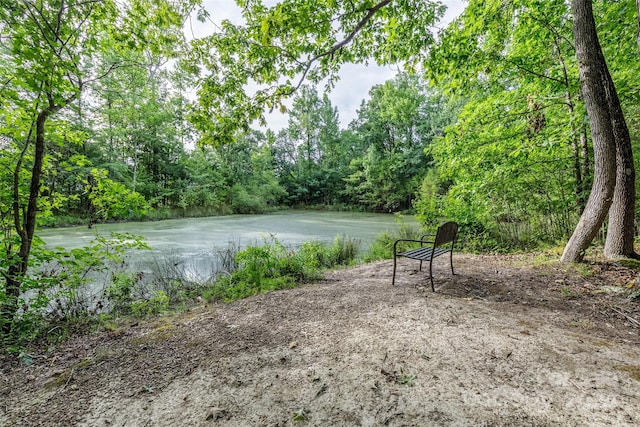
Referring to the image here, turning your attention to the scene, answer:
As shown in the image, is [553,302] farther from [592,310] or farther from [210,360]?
[210,360]

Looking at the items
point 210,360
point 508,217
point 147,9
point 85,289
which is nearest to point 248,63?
point 147,9

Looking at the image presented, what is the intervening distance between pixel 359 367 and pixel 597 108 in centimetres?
412

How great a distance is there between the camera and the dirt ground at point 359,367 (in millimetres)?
1211

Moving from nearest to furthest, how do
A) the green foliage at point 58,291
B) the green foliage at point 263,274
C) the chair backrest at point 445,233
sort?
the green foliage at point 58,291, the chair backrest at point 445,233, the green foliage at point 263,274

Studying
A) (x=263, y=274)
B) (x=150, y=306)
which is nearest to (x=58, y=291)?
(x=150, y=306)

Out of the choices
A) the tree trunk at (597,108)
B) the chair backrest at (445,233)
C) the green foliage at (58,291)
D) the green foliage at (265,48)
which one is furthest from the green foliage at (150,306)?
the tree trunk at (597,108)

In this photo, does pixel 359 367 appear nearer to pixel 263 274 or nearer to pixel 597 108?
pixel 263 274

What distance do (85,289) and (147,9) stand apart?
3366 millimetres

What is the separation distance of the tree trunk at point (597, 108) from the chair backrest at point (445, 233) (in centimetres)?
174

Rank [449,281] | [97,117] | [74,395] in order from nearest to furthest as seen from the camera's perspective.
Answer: [74,395] → [449,281] → [97,117]

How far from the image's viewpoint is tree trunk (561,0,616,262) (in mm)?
3201

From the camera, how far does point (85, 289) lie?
339cm

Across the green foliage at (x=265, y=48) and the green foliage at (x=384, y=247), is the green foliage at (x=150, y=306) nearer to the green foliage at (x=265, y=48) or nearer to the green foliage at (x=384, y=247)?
the green foliage at (x=265, y=48)

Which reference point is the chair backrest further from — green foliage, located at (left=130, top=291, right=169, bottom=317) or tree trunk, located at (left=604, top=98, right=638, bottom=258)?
green foliage, located at (left=130, top=291, right=169, bottom=317)
